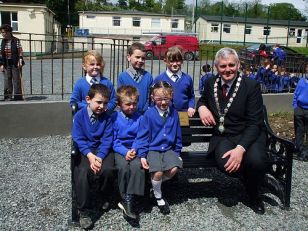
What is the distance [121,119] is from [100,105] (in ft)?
0.92

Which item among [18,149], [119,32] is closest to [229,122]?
[18,149]

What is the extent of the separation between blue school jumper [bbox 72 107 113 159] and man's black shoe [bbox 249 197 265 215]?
5.28ft

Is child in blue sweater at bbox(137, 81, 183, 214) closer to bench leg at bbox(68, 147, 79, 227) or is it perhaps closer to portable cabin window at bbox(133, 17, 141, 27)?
bench leg at bbox(68, 147, 79, 227)

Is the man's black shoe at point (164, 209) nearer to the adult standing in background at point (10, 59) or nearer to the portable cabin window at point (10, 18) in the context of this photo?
the adult standing in background at point (10, 59)

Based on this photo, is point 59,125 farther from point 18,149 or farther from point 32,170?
point 32,170

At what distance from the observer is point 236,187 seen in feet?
15.1

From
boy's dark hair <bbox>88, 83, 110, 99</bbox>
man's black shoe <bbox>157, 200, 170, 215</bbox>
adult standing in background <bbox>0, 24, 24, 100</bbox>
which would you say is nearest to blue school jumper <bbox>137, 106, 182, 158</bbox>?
boy's dark hair <bbox>88, 83, 110, 99</bbox>

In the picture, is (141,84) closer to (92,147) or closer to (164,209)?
(92,147)

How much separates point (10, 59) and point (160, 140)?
5.93 m

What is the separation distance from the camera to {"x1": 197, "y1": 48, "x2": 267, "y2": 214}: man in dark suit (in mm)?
3740

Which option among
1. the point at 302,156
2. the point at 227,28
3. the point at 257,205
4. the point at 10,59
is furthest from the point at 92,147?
the point at 227,28

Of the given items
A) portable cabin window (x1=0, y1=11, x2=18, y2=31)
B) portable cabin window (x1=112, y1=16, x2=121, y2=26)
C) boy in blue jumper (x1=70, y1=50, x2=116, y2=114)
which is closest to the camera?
boy in blue jumper (x1=70, y1=50, x2=116, y2=114)

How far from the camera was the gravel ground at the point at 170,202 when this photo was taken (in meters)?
3.60

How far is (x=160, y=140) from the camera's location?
3.75 metres
